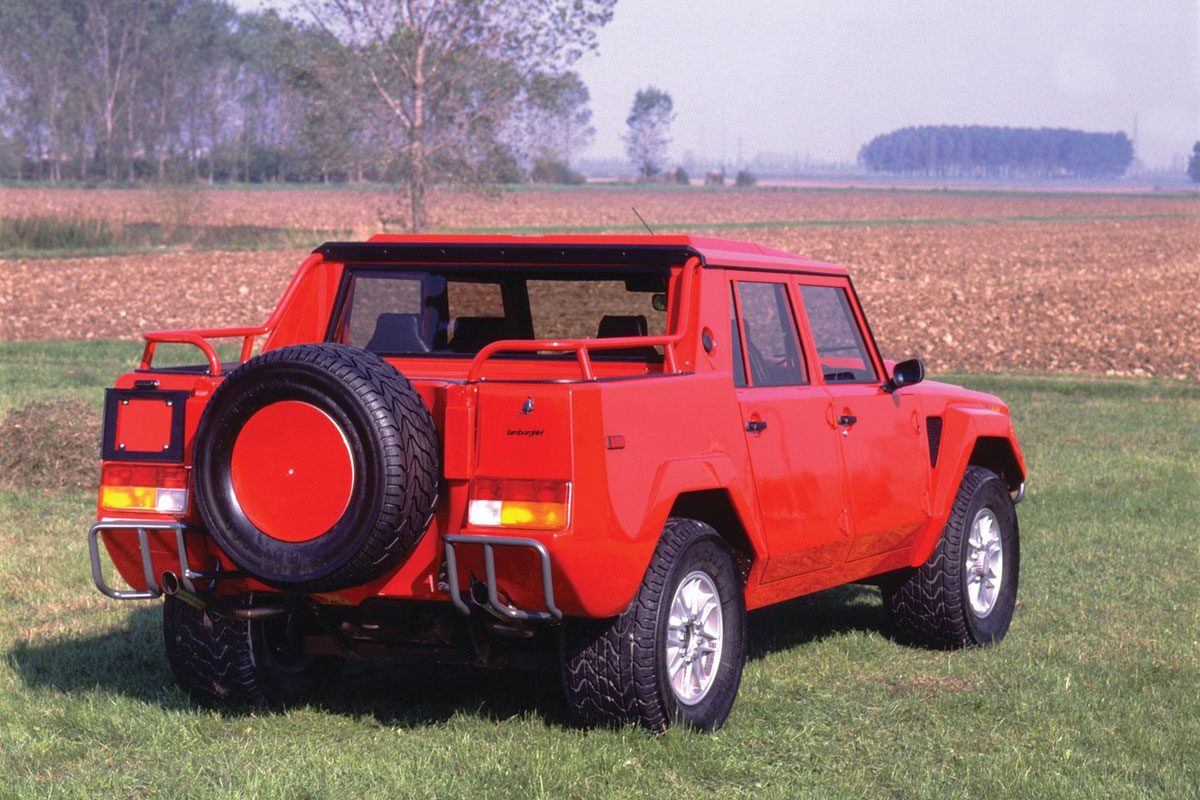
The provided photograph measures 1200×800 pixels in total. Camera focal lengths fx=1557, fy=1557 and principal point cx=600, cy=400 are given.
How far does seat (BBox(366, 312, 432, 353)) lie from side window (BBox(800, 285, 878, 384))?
1691 mm

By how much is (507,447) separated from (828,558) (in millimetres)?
2073

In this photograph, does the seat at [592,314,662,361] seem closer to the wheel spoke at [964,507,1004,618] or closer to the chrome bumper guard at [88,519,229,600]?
the chrome bumper guard at [88,519,229,600]

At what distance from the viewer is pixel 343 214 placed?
7538 centimetres

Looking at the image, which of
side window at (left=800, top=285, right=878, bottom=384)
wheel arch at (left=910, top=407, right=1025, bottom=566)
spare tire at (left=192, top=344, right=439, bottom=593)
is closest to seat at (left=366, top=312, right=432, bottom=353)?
spare tire at (left=192, top=344, right=439, bottom=593)

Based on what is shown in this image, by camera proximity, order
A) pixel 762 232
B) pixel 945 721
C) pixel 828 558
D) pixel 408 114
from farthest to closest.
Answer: pixel 762 232
pixel 408 114
pixel 828 558
pixel 945 721

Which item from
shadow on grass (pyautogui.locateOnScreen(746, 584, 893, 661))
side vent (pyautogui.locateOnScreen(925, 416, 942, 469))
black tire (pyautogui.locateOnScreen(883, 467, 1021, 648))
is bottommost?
shadow on grass (pyautogui.locateOnScreen(746, 584, 893, 661))

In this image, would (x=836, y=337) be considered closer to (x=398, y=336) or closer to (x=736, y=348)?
(x=736, y=348)

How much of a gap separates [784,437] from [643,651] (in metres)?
1.21

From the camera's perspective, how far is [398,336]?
21.2ft

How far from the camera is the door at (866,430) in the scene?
6.74m

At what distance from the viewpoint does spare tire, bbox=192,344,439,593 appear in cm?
496

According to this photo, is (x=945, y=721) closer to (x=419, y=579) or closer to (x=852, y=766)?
(x=852, y=766)

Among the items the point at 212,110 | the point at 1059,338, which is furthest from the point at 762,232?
the point at 212,110

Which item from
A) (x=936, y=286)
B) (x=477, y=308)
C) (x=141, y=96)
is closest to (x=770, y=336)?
(x=477, y=308)
